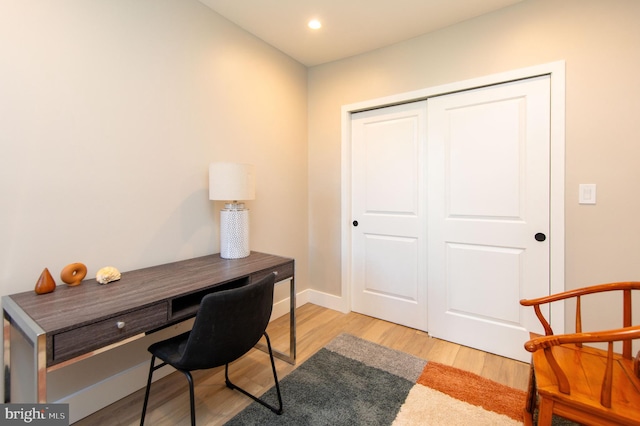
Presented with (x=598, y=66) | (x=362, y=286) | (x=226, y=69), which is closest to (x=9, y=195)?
(x=226, y=69)

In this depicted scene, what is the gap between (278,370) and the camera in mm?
1953

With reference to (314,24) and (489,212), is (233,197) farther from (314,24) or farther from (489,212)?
(489,212)

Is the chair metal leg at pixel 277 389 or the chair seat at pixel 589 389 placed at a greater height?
the chair seat at pixel 589 389

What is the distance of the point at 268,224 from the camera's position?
8.79ft

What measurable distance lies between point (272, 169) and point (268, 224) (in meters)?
0.51

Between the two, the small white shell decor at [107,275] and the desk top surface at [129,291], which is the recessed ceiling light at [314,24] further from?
the small white shell decor at [107,275]

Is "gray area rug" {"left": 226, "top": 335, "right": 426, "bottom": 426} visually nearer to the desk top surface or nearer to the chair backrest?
the chair backrest

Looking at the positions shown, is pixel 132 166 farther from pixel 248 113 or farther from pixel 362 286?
pixel 362 286

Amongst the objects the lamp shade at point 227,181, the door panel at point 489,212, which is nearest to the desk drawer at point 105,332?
the lamp shade at point 227,181

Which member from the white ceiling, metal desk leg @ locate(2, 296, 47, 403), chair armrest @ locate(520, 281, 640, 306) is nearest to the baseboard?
chair armrest @ locate(520, 281, 640, 306)

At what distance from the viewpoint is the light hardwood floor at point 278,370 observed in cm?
157

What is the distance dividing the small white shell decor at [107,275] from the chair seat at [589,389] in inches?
Result: 77.8

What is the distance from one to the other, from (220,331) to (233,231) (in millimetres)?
879

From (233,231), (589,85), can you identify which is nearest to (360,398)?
(233,231)
